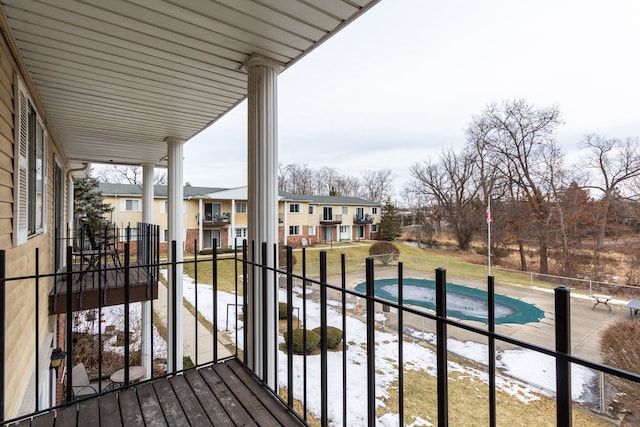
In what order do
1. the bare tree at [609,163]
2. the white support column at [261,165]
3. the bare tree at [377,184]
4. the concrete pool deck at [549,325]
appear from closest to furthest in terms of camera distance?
the white support column at [261,165], the concrete pool deck at [549,325], the bare tree at [609,163], the bare tree at [377,184]

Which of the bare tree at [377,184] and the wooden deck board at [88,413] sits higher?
the bare tree at [377,184]

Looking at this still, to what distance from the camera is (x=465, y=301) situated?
13.4 meters

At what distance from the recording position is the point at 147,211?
8.02 m

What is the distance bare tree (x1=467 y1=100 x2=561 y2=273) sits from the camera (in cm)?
1798

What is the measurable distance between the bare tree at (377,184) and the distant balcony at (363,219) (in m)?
6.89

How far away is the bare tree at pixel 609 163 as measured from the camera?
15.1m

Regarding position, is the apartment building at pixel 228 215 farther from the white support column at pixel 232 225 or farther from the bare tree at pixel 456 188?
the bare tree at pixel 456 188

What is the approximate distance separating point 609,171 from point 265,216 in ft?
68.0

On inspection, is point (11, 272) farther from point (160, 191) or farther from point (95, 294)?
point (160, 191)

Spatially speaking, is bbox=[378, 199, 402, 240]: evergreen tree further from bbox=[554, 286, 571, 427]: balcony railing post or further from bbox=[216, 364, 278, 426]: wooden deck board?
bbox=[554, 286, 571, 427]: balcony railing post

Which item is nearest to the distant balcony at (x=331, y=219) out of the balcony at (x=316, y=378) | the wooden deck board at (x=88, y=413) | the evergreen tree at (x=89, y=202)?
the evergreen tree at (x=89, y=202)

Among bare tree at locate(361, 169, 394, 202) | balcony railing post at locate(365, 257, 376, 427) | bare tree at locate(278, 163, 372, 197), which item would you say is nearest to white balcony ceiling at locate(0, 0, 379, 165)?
balcony railing post at locate(365, 257, 376, 427)

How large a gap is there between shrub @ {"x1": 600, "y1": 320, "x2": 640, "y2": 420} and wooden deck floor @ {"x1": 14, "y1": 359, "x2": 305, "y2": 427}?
256 inches

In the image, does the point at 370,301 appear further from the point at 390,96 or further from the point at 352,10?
the point at 390,96
